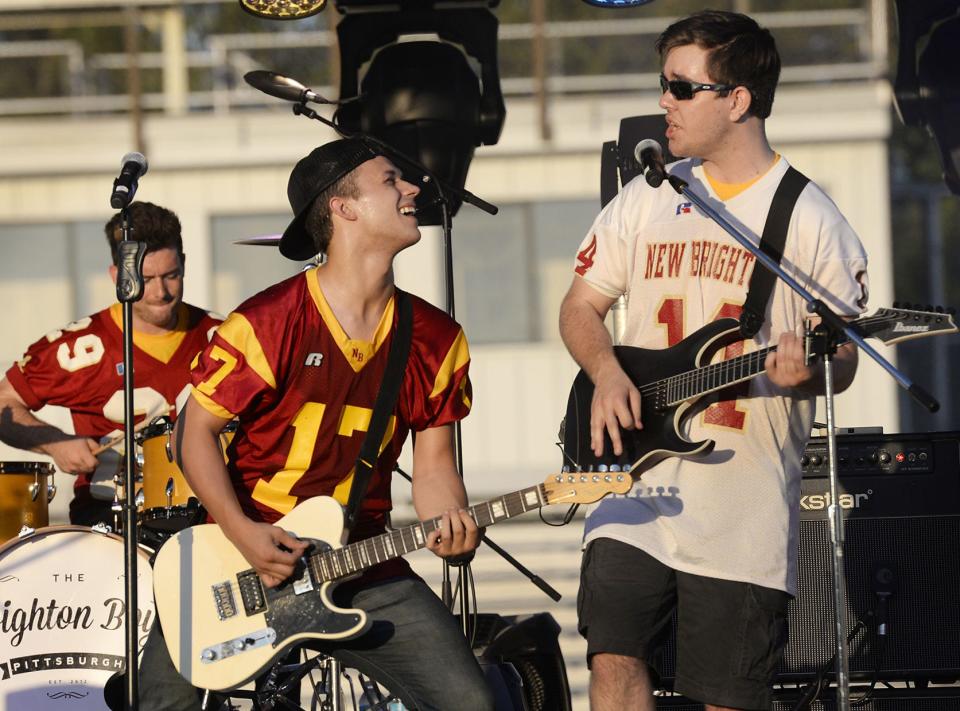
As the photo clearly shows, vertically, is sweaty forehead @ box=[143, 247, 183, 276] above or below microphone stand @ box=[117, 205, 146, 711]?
above

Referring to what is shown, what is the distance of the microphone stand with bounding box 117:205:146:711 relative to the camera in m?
4.33

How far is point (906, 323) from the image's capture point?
13.2 feet

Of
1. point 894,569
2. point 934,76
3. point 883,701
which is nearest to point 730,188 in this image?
point 894,569

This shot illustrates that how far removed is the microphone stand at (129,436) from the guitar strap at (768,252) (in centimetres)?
182

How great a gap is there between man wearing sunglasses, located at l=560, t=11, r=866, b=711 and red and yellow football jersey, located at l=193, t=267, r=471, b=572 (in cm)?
→ 69

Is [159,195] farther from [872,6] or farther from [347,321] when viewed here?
[347,321]

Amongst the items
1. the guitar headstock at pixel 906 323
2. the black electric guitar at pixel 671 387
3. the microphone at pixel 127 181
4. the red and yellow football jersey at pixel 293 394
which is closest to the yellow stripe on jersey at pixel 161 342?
the microphone at pixel 127 181

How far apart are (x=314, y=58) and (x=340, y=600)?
23.0m

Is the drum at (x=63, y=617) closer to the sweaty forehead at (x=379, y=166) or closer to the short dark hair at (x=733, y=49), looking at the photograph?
the sweaty forehead at (x=379, y=166)

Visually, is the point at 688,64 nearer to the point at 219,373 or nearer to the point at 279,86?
the point at 219,373

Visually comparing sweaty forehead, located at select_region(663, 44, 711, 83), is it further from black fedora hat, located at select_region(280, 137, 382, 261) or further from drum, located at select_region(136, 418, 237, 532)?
drum, located at select_region(136, 418, 237, 532)

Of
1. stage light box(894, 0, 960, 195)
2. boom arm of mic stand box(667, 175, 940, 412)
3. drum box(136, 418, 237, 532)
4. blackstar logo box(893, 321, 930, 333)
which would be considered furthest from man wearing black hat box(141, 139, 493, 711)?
stage light box(894, 0, 960, 195)

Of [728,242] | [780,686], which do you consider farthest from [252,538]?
[780,686]

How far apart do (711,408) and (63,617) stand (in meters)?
2.65
